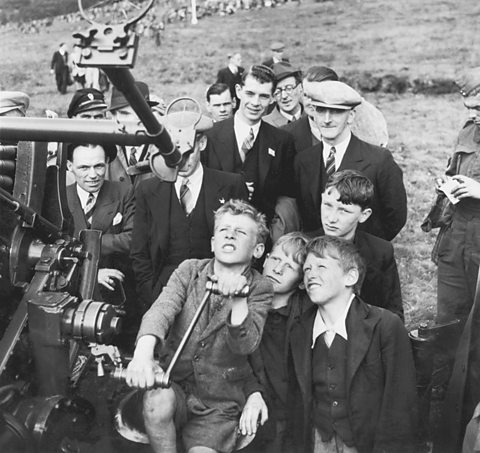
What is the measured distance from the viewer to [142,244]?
354cm

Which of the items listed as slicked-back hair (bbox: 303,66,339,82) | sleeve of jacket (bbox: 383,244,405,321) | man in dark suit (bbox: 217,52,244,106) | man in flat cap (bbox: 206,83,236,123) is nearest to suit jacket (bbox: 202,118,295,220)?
slicked-back hair (bbox: 303,66,339,82)

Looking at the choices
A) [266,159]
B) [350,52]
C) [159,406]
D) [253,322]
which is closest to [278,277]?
[253,322]

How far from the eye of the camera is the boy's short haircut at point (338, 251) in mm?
2844

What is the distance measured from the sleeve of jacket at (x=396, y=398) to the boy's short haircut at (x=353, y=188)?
0.65m

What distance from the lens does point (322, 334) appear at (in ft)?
9.25

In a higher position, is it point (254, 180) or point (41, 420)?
point (254, 180)

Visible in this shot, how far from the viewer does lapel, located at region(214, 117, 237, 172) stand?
4.10 metres

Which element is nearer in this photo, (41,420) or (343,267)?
(41,420)

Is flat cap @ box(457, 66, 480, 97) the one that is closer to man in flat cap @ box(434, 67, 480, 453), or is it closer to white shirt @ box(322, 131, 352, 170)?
man in flat cap @ box(434, 67, 480, 453)

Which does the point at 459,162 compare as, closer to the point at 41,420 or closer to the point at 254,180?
the point at 254,180

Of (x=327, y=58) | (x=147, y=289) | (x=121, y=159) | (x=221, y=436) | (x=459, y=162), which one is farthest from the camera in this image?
(x=327, y=58)

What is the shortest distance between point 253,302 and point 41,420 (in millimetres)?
918

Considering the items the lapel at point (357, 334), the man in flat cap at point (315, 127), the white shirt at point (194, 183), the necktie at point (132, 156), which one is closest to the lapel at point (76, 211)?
the necktie at point (132, 156)

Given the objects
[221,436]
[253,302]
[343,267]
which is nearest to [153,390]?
[221,436]
